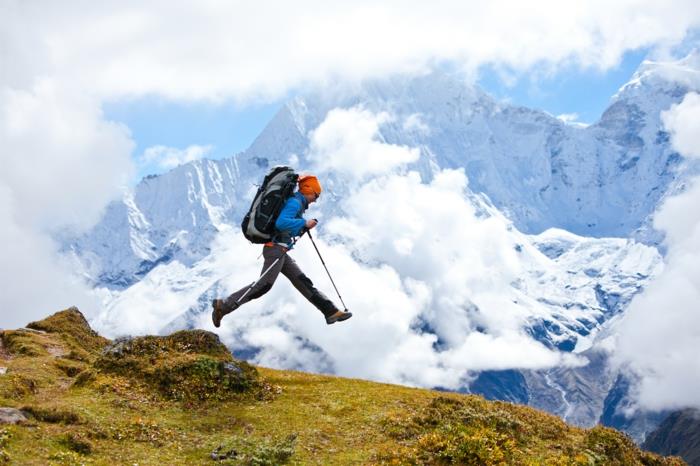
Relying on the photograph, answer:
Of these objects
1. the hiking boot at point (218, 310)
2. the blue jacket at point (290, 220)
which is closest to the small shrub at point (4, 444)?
the hiking boot at point (218, 310)

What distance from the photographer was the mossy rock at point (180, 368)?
21.8 metres

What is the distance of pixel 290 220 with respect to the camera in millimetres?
21859

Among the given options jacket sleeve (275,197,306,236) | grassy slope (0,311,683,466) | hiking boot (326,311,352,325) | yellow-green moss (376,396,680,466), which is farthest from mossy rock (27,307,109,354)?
yellow-green moss (376,396,680,466)

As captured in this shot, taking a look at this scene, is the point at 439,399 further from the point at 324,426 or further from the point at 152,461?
the point at 152,461

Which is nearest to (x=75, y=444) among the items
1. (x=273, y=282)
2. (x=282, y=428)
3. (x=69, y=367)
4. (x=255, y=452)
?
(x=255, y=452)

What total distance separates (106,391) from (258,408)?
186 inches

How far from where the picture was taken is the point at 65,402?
65.5 feet

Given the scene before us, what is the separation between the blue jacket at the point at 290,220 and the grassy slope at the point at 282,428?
16.8 ft

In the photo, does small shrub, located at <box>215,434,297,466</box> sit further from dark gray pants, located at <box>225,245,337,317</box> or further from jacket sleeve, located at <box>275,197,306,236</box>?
jacket sleeve, located at <box>275,197,306,236</box>

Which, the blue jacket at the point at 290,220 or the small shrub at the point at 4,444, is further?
the blue jacket at the point at 290,220

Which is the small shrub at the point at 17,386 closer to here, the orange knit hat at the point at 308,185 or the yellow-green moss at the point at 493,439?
the orange knit hat at the point at 308,185

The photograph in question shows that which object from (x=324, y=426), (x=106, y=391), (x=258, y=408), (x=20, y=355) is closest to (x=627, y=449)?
(x=324, y=426)

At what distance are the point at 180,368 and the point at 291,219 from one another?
610 centimetres

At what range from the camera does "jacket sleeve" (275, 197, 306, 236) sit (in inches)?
860
